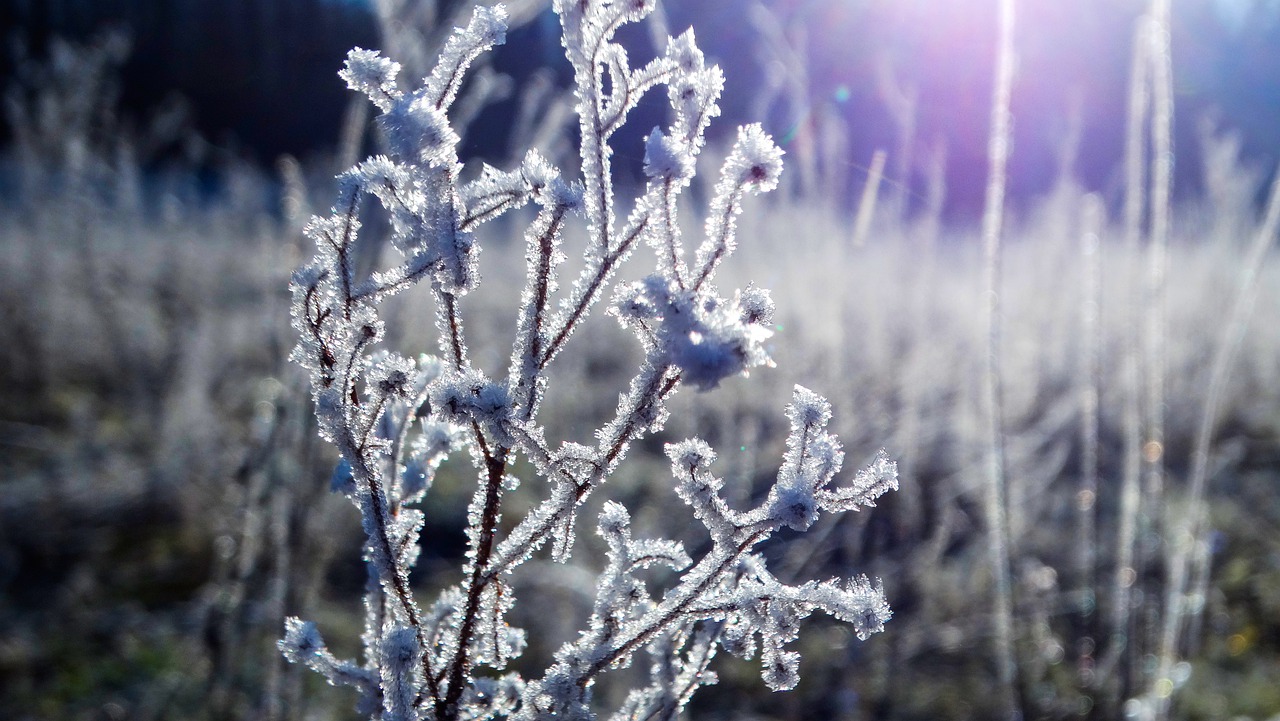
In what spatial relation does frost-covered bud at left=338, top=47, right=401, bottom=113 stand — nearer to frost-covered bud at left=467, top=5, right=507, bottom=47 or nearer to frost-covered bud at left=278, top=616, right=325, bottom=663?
frost-covered bud at left=467, top=5, right=507, bottom=47

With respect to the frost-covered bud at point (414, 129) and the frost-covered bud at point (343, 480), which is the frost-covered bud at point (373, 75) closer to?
the frost-covered bud at point (414, 129)

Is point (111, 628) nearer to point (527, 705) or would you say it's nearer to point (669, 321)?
point (527, 705)

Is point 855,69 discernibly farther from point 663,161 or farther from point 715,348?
point 715,348

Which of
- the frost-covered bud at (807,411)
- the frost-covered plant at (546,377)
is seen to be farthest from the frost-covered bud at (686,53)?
the frost-covered bud at (807,411)

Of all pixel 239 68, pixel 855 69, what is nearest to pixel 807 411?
pixel 855 69

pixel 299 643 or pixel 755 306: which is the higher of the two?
pixel 755 306
